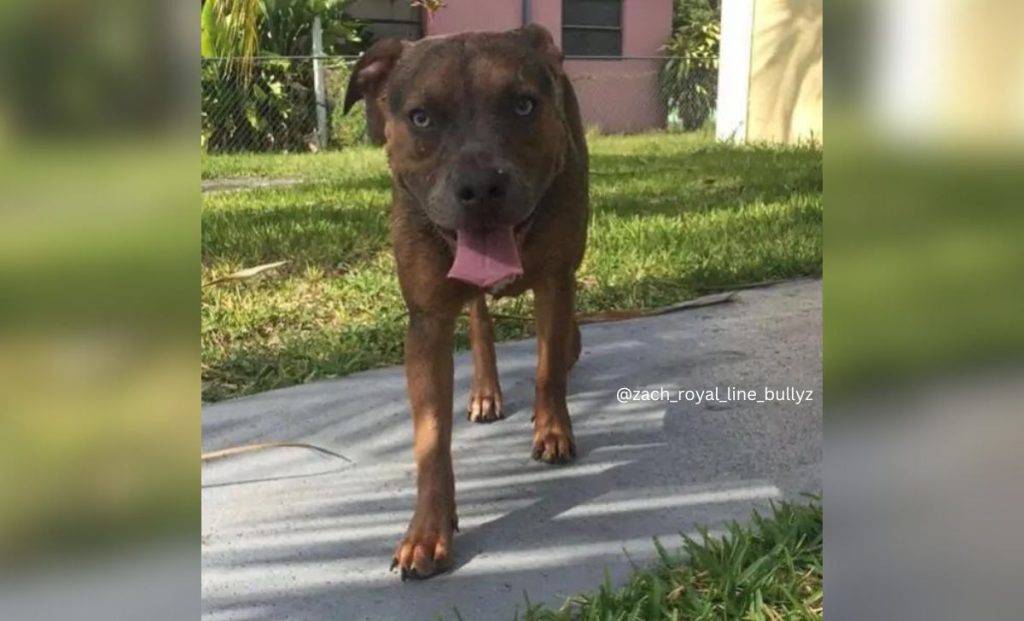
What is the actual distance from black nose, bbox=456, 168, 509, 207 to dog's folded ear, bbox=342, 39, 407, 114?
42 cm

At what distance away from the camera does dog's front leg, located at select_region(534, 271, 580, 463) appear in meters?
2.09

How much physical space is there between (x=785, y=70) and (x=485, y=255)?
79 cm

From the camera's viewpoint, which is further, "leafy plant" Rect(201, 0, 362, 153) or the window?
the window

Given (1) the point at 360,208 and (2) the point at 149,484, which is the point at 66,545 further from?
(1) the point at 360,208

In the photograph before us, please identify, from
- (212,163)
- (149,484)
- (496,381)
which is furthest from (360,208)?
(149,484)

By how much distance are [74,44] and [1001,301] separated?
0.98m

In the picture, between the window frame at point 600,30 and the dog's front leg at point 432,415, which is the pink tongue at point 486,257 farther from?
the window frame at point 600,30

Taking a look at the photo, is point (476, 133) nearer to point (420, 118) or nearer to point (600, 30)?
point (420, 118)

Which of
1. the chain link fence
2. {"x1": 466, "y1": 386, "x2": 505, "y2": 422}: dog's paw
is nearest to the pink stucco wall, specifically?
the chain link fence

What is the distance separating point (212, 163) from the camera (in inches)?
73.6

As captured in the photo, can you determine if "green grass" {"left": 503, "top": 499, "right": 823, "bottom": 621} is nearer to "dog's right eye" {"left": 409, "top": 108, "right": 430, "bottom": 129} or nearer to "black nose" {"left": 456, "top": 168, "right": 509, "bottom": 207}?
"black nose" {"left": 456, "top": 168, "right": 509, "bottom": 207}

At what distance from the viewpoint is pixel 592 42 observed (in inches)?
85.7

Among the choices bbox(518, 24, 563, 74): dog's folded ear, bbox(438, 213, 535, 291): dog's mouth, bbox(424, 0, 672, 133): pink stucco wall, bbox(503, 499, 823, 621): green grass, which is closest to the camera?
bbox(503, 499, 823, 621): green grass

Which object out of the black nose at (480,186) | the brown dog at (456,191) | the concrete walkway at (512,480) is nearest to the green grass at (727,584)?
the concrete walkway at (512,480)
